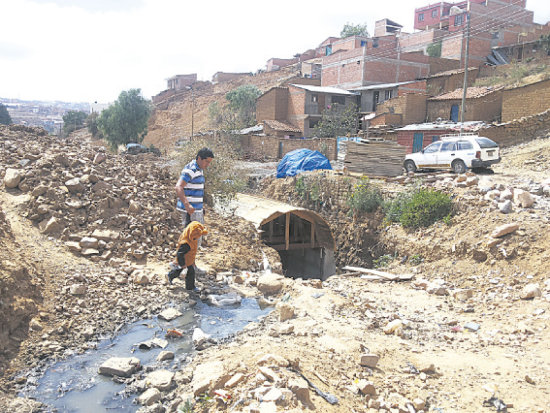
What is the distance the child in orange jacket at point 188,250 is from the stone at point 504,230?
5672 millimetres

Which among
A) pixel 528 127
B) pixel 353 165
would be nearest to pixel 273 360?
pixel 353 165

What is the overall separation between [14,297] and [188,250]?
6.80ft

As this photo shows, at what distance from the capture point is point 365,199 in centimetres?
1204

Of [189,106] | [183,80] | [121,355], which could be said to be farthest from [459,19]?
[121,355]

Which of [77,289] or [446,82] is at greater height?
[446,82]

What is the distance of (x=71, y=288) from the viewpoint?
5.14m

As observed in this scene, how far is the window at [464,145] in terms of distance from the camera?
43.8 feet

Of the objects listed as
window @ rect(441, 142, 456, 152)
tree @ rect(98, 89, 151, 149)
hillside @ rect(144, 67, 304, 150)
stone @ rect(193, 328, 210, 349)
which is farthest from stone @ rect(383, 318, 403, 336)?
hillside @ rect(144, 67, 304, 150)

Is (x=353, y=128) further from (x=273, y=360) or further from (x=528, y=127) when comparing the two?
(x=273, y=360)

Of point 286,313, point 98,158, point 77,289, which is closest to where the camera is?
point 77,289

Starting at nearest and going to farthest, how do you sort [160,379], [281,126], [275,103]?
[160,379]
[281,126]
[275,103]

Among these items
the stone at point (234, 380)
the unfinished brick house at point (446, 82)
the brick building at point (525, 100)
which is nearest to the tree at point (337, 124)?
the unfinished brick house at point (446, 82)

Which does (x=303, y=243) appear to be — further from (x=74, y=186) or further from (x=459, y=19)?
(x=459, y=19)

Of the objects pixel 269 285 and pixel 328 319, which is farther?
pixel 269 285
